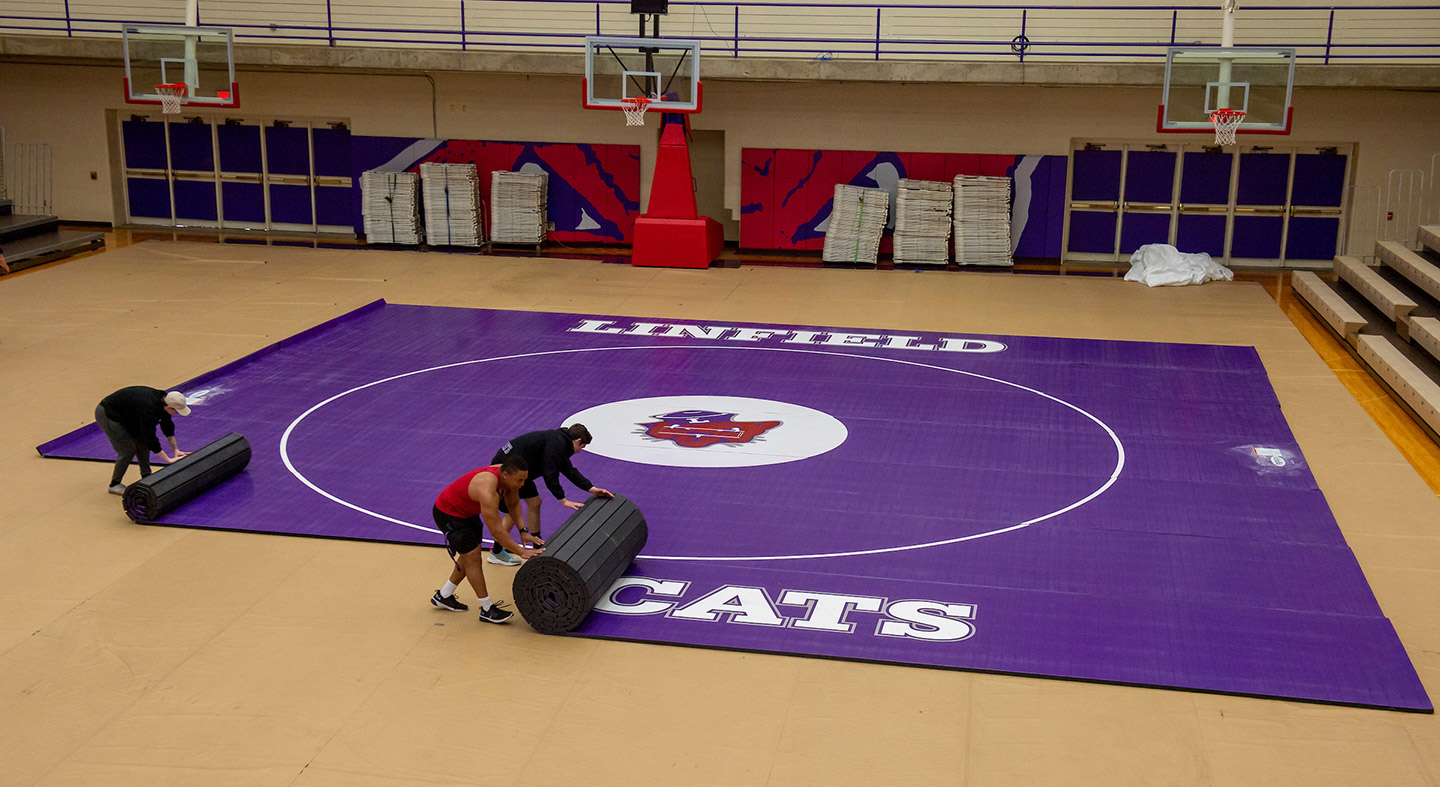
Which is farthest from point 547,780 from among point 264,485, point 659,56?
point 659,56

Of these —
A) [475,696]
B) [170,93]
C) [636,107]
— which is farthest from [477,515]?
[170,93]

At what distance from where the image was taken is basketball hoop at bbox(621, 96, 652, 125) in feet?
74.6

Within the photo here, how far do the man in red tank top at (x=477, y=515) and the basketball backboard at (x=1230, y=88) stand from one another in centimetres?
1494

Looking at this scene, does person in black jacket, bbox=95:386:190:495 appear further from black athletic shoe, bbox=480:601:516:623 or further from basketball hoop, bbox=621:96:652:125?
basketball hoop, bbox=621:96:652:125

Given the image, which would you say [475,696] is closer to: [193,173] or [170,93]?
[170,93]

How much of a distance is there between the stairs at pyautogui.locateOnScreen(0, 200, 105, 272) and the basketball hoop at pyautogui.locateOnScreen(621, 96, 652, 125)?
464 inches

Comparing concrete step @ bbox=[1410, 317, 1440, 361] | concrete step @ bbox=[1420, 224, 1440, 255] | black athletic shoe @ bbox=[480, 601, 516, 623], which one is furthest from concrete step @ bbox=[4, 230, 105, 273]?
concrete step @ bbox=[1420, 224, 1440, 255]

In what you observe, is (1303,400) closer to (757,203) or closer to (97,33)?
(757,203)

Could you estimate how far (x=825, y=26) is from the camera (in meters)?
26.5

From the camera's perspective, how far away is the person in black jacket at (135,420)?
1144cm

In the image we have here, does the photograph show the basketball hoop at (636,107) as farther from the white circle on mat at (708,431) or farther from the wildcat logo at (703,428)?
the wildcat logo at (703,428)

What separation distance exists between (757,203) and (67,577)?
61.0 feet

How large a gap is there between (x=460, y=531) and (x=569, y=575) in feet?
3.10

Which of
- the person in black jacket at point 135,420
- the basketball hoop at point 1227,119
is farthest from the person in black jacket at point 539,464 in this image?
the basketball hoop at point 1227,119
